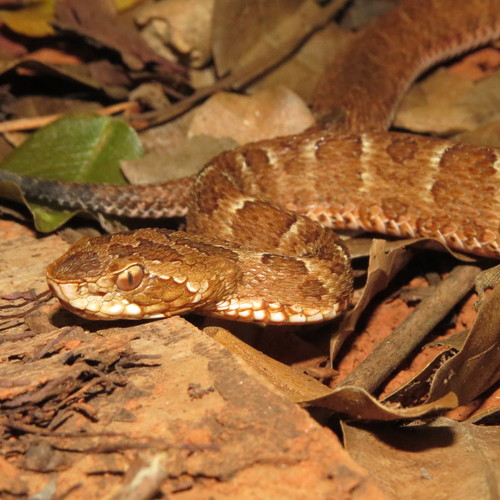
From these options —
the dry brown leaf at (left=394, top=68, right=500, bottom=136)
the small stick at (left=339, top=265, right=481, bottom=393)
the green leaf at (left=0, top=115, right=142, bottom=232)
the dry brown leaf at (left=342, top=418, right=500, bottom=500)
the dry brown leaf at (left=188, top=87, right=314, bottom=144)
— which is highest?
the dry brown leaf at (left=394, top=68, right=500, bottom=136)

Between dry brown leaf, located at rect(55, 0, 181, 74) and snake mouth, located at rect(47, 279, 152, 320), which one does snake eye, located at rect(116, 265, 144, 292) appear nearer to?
snake mouth, located at rect(47, 279, 152, 320)

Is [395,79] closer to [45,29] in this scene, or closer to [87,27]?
[87,27]

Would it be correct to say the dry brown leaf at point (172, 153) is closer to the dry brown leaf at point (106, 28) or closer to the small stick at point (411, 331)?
the dry brown leaf at point (106, 28)

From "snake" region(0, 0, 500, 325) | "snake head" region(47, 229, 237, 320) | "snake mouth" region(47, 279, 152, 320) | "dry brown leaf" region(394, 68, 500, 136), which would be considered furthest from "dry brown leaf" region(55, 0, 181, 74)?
"snake mouth" region(47, 279, 152, 320)

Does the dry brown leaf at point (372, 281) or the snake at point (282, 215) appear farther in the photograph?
the dry brown leaf at point (372, 281)

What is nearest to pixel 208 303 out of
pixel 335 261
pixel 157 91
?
pixel 335 261

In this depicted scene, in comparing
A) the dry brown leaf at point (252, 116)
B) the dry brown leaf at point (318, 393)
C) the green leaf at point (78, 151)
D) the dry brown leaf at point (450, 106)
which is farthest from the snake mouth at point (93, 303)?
the dry brown leaf at point (450, 106)
